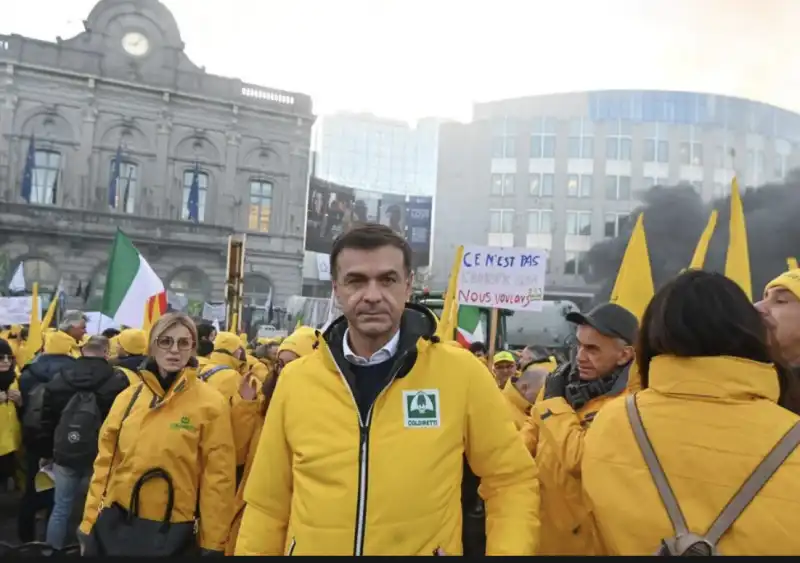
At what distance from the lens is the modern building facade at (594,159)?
1705 inches

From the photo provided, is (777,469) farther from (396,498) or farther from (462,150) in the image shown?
(462,150)

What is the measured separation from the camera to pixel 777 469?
144 centimetres

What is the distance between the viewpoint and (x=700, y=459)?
4.89 ft

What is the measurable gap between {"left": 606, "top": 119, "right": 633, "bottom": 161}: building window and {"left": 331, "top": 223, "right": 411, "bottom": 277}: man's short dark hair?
147 ft

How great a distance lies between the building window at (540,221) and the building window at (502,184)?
6.99 ft

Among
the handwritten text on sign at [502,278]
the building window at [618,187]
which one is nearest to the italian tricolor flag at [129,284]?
the handwritten text on sign at [502,278]

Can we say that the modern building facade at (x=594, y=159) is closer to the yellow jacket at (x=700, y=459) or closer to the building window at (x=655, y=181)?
the building window at (x=655, y=181)

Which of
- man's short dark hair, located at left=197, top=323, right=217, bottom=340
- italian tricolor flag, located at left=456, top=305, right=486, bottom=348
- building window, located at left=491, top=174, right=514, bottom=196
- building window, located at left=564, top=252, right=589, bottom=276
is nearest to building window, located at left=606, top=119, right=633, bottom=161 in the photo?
building window, located at left=491, top=174, right=514, bottom=196

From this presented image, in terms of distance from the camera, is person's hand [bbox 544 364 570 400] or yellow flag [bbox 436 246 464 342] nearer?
person's hand [bbox 544 364 570 400]

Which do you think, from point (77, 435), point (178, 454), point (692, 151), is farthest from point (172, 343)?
point (692, 151)

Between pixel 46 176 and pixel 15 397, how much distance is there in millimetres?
26962

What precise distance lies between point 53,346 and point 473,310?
251 inches

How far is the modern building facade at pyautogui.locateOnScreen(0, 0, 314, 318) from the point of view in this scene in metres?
28.1

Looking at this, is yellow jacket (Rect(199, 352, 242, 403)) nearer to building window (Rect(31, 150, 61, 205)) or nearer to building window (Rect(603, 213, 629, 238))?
building window (Rect(31, 150, 61, 205))
